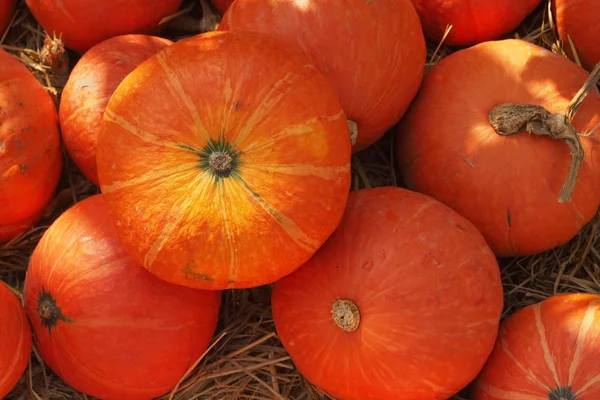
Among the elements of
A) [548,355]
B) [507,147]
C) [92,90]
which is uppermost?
[92,90]

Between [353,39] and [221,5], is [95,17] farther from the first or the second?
[353,39]

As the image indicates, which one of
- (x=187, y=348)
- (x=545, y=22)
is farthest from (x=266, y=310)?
(x=545, y=22)

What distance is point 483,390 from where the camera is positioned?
2387 millimetres

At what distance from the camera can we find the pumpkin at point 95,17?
283 centimetres

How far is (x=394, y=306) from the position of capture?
6.84 feet

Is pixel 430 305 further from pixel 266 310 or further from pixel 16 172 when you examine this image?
pixel 16 172

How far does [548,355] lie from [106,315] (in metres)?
1.53

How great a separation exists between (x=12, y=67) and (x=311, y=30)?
1266mm

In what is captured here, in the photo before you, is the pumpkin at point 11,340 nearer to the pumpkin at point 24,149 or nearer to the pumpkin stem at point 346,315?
the pumpkin at point 24,149

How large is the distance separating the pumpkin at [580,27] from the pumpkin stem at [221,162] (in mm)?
1885

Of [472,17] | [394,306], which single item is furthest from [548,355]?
[472,17]

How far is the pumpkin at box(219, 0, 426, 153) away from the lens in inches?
90.8

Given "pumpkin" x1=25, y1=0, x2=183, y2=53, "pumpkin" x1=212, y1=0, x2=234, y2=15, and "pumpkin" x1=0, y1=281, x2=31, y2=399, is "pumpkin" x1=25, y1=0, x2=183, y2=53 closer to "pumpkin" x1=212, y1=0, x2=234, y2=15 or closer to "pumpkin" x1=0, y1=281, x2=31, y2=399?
"pumpkin" x1=212, y1=0, x2=234, y2=15

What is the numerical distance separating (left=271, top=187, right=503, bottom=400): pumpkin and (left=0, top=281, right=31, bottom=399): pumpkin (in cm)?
92
